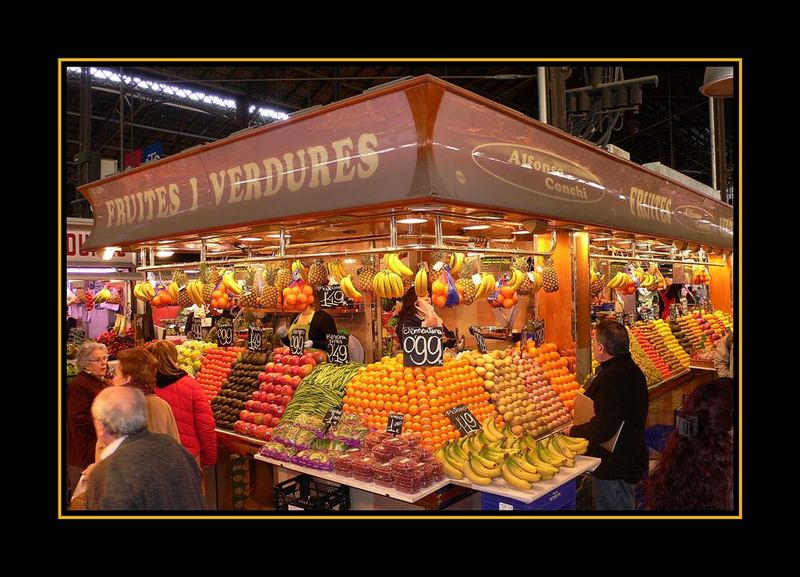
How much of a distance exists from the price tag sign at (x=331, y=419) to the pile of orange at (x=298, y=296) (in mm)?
1030

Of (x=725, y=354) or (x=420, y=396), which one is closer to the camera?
(x=420, y=396)

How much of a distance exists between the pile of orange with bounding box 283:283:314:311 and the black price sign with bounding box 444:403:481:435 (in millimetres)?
1648

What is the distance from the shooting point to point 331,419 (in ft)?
15.1

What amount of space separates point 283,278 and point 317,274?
1.38 ft

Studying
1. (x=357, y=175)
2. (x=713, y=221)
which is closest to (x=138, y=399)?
(x=357, y=175)

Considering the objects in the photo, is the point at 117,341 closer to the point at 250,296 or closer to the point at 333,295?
the point at 250,296

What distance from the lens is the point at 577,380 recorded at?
604 cm

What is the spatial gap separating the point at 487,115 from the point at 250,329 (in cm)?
373

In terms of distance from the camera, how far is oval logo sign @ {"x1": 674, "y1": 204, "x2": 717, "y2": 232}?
7.35 metres

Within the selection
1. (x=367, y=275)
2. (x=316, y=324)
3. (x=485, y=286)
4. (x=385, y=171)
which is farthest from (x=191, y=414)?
(x=316, y=324)

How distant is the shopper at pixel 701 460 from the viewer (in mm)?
2477

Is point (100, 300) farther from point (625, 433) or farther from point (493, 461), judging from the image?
point (625, 433)

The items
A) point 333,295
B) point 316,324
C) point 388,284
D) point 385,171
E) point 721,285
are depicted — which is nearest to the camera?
point 385,171

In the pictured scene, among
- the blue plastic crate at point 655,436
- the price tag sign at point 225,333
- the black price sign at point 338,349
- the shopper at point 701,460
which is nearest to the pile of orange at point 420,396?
the black price sign at point 338,349
